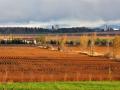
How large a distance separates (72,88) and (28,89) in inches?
110

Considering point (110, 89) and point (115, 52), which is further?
point (115, 52)

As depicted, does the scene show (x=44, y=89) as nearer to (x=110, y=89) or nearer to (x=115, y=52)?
(x=110, y=89)

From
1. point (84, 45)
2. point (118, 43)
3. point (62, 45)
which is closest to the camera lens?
point (118, 43)

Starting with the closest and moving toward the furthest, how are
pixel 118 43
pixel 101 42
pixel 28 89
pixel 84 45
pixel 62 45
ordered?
pixel 28 89 → pixel 118 43 → pixel 84 45 → pixel 62 45 → pixel 101 42

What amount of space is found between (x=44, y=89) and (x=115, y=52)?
196 feet

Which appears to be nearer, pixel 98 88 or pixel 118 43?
pixel 98 88

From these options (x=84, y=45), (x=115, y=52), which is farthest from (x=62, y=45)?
(x=115, y=52)

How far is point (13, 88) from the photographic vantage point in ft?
84.6

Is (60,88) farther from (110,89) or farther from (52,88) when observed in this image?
(110,89)

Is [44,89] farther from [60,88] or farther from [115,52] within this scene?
[115,52]

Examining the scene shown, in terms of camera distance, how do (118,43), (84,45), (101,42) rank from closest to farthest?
(118,43), (84,45), (101,42)

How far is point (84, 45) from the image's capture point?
130000mm

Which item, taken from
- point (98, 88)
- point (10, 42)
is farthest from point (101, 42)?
point (98, 88)

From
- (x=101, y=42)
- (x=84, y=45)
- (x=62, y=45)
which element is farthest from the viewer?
(x=101, y=42)
